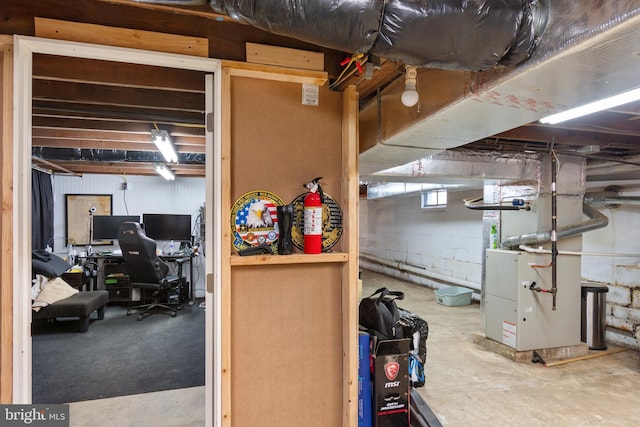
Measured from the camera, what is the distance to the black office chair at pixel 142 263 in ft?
15.2

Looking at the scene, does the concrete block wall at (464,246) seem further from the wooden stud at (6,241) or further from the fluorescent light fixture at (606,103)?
the wooden stud at (6,241)

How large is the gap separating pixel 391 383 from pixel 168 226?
4822mm

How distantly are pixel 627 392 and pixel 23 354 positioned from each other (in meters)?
4.16

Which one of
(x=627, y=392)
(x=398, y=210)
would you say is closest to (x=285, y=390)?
(x=627, y=392)

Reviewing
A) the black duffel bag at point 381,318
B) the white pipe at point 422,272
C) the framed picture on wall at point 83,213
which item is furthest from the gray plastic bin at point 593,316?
the framed picture on wall at point 83,213

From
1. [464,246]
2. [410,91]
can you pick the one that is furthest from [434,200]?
[410,91]

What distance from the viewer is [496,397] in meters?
2.88

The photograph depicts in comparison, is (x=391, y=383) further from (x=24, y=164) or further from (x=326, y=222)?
(x=24, y=164)

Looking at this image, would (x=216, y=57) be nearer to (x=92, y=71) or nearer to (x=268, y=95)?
(x=268, y=95)

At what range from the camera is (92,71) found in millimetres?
1883

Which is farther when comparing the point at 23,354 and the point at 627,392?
the point at 627,392

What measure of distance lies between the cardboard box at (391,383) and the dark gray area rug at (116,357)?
1723 millimetres

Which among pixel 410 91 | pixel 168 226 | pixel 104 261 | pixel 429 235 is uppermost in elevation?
pixel 410 91

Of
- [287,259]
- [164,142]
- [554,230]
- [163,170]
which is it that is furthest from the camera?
[163,170]
